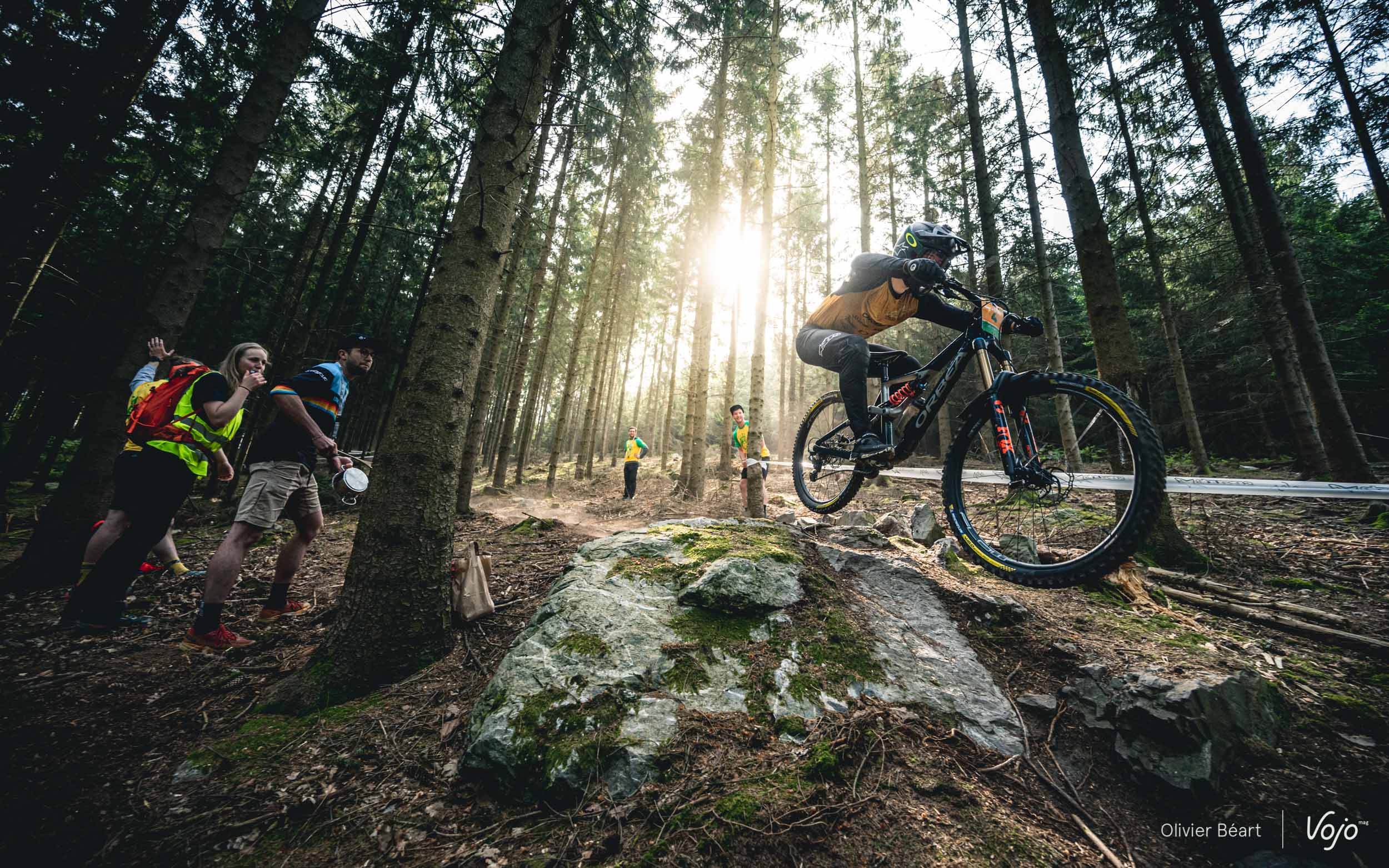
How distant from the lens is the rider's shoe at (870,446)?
3754 millimetres

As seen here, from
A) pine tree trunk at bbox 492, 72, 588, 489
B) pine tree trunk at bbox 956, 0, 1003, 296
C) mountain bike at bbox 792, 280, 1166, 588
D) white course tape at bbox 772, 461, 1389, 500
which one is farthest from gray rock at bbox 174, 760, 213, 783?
pine tree trunk at bbox 956, 0, 1003, 296

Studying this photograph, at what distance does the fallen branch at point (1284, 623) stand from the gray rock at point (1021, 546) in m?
1.26

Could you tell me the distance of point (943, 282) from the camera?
322cm

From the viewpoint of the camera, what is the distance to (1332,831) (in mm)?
1758

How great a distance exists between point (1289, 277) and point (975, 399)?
9576 mm

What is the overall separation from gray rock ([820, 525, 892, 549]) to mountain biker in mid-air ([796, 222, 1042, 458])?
Answer: 1.04 m

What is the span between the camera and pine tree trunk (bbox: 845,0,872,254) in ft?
46.8

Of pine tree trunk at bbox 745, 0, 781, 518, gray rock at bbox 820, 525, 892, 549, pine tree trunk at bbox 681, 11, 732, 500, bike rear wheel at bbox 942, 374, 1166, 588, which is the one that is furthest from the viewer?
pine tree trunk at bbox 681, 11, 732, 500

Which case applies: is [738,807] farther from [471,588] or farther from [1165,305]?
[1165,305]

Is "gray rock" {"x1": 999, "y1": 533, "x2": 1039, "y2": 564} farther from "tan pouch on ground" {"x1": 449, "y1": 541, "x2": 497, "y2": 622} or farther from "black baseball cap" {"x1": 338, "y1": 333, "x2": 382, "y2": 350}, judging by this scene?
"black baseball cap" {"x1": 338, "y1": 333, "x2": 382, "y2": 350}

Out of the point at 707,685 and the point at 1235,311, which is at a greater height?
the point at 1235,311

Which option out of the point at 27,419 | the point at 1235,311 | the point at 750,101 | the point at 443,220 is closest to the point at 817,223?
the point at 750,101

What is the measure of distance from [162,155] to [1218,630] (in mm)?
14661

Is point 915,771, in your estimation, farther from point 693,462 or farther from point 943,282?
point 693,462
